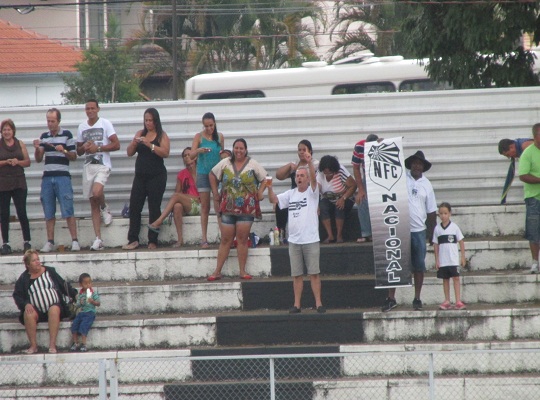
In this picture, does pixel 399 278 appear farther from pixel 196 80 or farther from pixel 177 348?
pixel 196 80

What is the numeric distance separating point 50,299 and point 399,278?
3.95 metres

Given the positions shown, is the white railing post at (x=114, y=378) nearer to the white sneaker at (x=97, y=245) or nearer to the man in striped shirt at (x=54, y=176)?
the white sneaker at (x=97, y=245)

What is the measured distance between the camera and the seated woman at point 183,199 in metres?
11.9

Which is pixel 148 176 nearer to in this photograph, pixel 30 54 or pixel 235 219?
pixel 235 219

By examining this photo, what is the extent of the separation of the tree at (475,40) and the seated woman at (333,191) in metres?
3.33

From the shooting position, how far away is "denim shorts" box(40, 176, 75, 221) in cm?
1186

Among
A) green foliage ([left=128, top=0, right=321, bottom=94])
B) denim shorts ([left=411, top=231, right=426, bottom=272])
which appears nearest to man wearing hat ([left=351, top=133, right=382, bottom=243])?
denim shorts ([left=411, top=231, right=426, bottom=272])

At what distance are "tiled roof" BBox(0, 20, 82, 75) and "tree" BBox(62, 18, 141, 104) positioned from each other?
3.99ft

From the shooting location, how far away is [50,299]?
10.5 m

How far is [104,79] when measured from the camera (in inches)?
1276

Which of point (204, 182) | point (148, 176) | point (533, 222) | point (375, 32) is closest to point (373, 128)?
point (204, 182)

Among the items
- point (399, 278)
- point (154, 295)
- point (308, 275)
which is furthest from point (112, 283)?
point (399, 278)

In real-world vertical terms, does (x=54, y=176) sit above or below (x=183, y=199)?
above

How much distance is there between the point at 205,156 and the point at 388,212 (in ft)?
8.69
